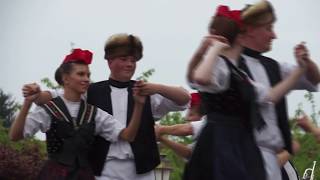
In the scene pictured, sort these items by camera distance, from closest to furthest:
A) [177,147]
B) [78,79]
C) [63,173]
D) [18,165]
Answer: [63,173], [78,79], [177,147], [18,165]

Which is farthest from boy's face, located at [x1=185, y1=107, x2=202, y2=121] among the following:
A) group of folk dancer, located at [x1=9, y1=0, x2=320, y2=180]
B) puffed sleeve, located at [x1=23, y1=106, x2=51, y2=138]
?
puffed sleeve, located at [x1=23, y1=106, x2=51, y2=138]

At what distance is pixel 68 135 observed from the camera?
5.34 metres

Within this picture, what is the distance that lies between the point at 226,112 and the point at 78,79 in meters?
1.53

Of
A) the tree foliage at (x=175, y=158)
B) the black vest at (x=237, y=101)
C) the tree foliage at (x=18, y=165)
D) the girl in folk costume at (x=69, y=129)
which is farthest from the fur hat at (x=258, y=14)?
the tree foliage at (x=175, y=158)

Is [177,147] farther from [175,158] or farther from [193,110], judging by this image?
[175,158]

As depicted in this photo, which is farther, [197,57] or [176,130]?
[176,130]

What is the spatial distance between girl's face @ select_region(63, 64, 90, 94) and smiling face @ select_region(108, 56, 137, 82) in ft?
0.54

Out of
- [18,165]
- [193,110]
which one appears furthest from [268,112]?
[18,165]

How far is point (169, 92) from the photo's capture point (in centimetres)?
526

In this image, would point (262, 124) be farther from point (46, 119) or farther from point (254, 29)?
point (46, 119)

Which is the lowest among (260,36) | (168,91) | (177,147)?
(177,147)

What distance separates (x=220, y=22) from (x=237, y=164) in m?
0.72

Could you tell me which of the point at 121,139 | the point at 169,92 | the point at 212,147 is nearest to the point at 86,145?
the point at 121,139

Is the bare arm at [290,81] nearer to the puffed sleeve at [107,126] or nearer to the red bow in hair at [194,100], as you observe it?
the puffed sleeve at [107,126]
